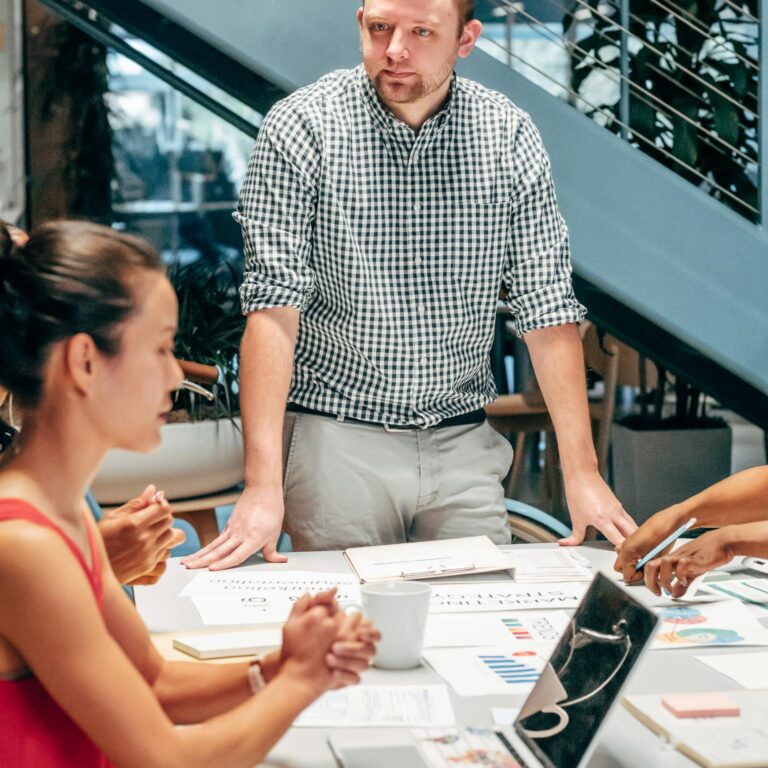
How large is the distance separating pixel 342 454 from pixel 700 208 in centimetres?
134

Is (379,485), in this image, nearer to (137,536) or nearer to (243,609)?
(243,609)

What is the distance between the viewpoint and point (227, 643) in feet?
4.75

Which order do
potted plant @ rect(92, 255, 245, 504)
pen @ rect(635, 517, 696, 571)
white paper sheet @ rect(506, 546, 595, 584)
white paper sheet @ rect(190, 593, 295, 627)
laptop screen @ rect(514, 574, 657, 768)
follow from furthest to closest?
1. potted plant @ rect(92, 255, 245, 504)
2. white paper sheet @ rect(506, 546, 595, 584)
3. pen @ rect(635, 517, 696, 571)
4. white paper sheet @ rect(190, 593, 295, 627)
5. laptop screen @ rect(514, 574, 657, 768)

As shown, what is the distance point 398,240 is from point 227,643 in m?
1.04

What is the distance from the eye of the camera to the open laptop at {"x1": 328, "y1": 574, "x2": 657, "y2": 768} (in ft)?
3.59

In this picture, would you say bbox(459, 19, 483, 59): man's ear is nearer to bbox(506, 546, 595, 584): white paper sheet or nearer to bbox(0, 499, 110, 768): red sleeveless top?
bbox(506, 546, 595, 584): white paper sheet

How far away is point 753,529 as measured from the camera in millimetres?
1699

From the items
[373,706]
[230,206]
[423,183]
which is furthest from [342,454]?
[230,206]

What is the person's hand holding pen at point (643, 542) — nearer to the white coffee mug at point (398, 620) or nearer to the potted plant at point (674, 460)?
the white coffee mug at point (398, 620)

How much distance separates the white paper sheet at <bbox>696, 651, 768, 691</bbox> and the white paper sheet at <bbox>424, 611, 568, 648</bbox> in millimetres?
198

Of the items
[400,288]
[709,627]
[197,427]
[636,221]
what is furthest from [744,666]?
[197,427]

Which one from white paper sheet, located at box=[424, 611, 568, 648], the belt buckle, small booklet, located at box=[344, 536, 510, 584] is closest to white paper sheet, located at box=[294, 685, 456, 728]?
white paper sheet, located at box=[424, 611, 568, 648]

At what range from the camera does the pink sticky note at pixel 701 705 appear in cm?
119

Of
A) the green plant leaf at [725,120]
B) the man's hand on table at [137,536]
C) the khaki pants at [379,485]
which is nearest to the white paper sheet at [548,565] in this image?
the khaki pants at [379,485]
